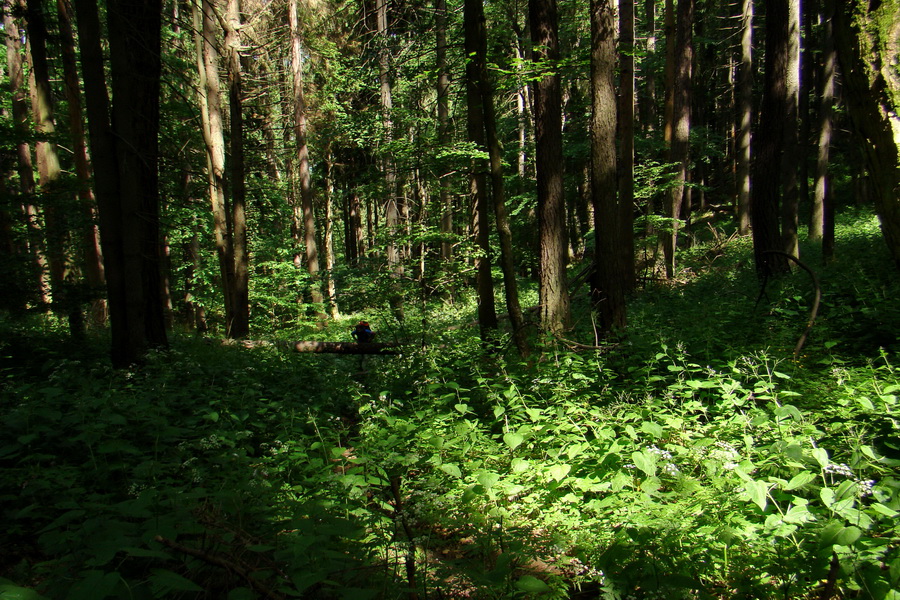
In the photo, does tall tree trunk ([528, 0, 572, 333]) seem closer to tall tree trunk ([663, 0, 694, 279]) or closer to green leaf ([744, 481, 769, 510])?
green leaf ([744, 481, 769, 510])

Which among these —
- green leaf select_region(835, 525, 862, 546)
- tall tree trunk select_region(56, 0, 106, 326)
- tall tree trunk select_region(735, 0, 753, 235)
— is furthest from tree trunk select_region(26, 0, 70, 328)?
tall tree trunk select_region(735, 0, 753, 235)

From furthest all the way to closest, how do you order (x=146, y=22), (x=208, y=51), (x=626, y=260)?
(x=208, y=51) → (x=626, y=260) → (x=146, y=22)

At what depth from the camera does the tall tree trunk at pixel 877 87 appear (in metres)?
2.40

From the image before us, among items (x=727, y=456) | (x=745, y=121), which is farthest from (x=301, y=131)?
(x=745, y=121)

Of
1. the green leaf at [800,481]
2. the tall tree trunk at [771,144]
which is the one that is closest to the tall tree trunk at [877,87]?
the green leaf at [800,481]

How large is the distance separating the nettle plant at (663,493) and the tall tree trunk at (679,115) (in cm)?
1113

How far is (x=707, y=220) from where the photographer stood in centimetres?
2756

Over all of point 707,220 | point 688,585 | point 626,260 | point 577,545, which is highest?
point 707,220

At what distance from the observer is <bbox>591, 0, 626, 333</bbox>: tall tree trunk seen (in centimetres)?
673

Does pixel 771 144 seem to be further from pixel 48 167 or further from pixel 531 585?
pixel 48 167

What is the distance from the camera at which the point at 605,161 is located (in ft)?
22.6

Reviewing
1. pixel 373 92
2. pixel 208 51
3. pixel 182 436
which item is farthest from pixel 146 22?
pixel 373 92

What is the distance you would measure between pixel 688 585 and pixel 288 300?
57.5 ft

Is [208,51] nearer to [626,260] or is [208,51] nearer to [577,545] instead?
[626,260]
